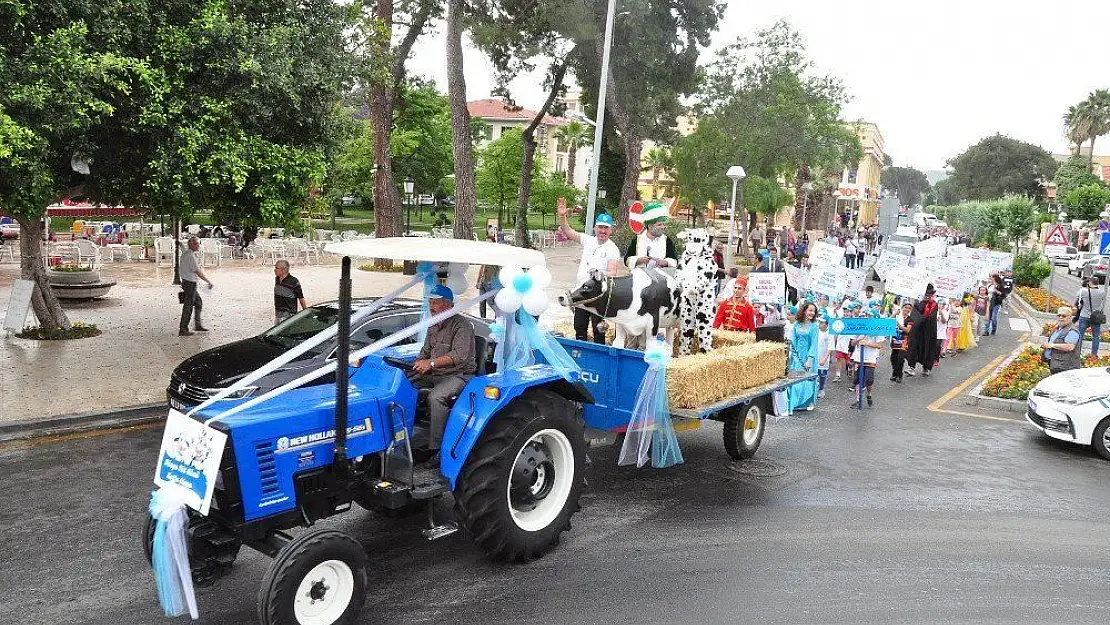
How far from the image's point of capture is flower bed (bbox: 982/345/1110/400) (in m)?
13.3

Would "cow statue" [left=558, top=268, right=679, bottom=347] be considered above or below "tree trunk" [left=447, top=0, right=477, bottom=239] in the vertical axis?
below

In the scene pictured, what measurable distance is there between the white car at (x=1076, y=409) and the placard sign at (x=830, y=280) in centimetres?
441

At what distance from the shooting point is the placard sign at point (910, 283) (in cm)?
1630

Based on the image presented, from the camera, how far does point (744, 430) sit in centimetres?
920

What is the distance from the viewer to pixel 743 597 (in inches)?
236

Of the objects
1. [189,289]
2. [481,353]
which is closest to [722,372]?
[481,353]

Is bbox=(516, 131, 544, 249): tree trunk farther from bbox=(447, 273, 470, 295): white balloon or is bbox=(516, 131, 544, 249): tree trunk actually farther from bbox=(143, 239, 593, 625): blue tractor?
bbox=(143, 239, 593, 625): blue tractor

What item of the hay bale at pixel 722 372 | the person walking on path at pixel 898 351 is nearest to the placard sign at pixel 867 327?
the hay bale at pixel 722 372

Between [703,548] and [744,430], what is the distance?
2.57m

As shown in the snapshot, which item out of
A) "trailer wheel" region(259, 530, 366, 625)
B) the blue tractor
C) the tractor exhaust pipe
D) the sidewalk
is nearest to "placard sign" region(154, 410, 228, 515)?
the blue tractor

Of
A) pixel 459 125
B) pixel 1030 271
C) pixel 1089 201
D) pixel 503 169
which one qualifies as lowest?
pixel 1030 271

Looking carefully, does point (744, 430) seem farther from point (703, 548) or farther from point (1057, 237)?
point (1057, 237)

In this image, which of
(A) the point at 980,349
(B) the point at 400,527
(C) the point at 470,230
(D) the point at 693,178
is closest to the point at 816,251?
(A) the point at 980,349

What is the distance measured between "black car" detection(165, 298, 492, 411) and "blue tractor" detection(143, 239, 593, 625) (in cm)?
204
